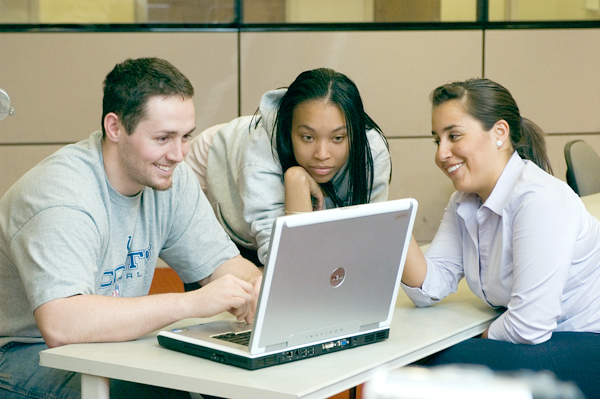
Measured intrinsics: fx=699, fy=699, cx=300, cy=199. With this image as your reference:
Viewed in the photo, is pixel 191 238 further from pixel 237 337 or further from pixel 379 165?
pixel 379 165

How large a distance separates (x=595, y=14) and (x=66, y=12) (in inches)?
118

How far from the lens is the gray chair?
3.12m

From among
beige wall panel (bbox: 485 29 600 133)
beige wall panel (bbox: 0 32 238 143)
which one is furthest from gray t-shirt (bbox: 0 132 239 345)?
beige wall panel (bbox: 485 29 600 133)

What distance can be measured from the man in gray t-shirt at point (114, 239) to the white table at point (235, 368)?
0.21 feet

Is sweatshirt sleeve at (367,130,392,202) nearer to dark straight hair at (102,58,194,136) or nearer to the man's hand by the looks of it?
dark straight hair at (102,58,194,136)

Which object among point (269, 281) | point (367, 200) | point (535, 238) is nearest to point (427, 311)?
point (535, 238)

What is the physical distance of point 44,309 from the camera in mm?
1276

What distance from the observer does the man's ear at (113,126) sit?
152 cm

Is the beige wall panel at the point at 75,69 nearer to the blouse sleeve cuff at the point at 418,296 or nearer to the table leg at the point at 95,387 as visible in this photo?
the blouse sleeve cuff at the point at 418,296

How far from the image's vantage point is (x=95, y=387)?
4.01 feet

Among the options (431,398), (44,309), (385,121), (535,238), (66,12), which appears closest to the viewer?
(431,398)

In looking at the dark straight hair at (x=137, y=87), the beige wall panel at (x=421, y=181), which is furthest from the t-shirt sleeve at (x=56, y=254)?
the beige wall panel at (x=421, y=181)

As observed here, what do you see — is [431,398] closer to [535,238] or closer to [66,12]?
[535,238]

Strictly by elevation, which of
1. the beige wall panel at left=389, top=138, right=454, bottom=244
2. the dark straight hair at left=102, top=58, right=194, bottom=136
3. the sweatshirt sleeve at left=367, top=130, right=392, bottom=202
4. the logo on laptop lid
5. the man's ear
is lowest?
the beige wall panel at left=389, top=138, right=454, bottom=244
